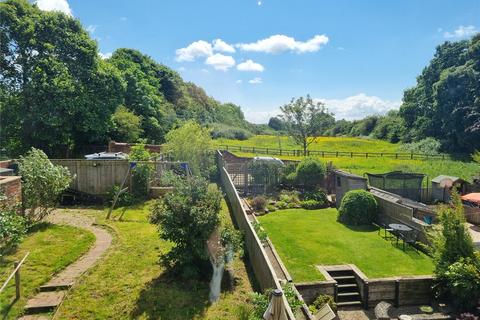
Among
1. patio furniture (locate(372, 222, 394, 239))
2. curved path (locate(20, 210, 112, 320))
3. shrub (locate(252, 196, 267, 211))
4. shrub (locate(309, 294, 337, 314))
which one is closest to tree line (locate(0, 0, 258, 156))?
curved path (locate(20, 210, 112, 320))

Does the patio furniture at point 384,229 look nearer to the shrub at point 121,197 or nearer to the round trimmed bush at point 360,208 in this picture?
the round trimmed bush at point 360,208

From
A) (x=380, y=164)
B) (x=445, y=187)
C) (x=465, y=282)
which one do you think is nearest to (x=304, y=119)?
(x=380, y=164)

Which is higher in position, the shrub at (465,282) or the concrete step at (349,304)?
the shrub at (465,282)

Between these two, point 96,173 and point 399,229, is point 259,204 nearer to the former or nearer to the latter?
point 399,229

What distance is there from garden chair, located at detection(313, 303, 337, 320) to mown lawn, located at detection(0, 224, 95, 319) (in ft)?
21.4

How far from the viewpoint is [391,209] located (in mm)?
14852

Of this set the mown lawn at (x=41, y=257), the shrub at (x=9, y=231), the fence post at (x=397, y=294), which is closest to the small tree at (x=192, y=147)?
the mown lawn at (x=41, y=257)

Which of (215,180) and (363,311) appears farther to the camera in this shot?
(215,180)

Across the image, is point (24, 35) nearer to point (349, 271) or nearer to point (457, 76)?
point (349, 271)

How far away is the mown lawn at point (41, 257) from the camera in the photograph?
728 centimetres

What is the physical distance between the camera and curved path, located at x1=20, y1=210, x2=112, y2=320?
7184 mm

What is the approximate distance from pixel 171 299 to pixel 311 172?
48.0ft

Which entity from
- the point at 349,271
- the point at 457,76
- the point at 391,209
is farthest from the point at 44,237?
the point at 457,76

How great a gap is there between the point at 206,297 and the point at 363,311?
479 cm
